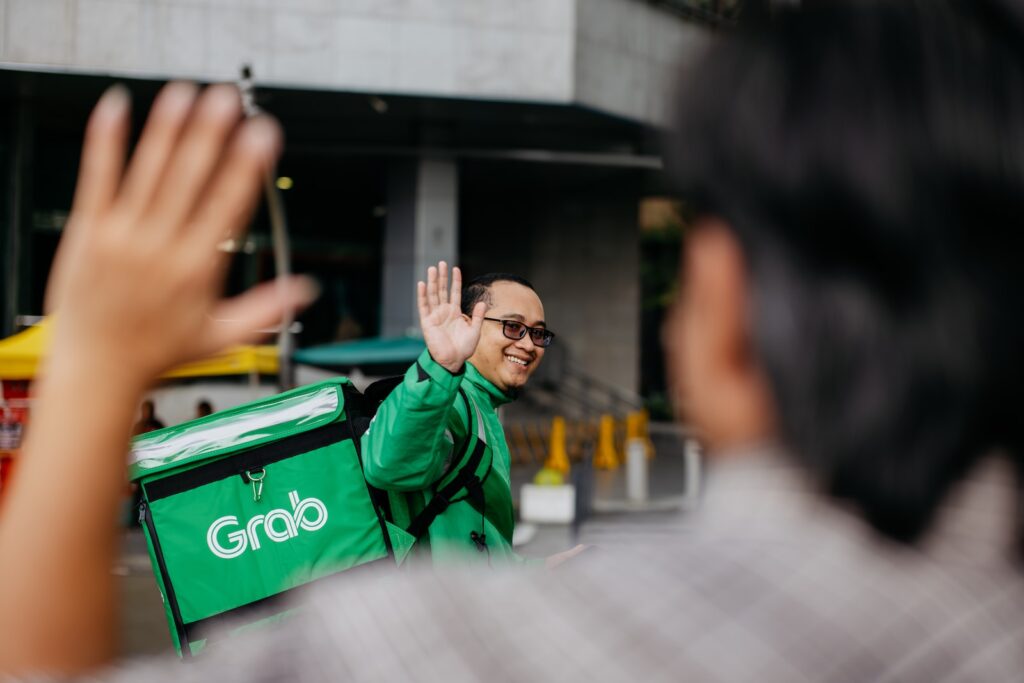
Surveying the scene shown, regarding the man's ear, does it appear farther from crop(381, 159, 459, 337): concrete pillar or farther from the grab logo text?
crop(381, 159, 459, 337): concrete pillar

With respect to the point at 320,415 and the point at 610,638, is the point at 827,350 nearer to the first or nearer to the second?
the point at 610,638

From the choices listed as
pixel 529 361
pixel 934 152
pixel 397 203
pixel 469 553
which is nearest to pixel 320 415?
pixel 469 553

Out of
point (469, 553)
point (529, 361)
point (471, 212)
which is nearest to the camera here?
point (469, 553)

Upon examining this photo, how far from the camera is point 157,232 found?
0.91m

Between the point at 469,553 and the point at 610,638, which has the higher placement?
the point at 610,638

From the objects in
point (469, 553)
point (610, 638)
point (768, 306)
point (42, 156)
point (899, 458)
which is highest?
point (42, 156)

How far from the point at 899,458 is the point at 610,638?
278 mm

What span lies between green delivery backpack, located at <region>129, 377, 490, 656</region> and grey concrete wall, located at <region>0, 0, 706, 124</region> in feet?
60.9

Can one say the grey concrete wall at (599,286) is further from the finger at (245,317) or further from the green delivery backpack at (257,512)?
the finger at (245,317)

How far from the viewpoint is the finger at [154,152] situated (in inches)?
36.2

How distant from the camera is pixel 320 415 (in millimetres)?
2879

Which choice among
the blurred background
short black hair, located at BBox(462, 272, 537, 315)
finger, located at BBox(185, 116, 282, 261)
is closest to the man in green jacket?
short black hair, located at BBox(462, 272, 537, 315)

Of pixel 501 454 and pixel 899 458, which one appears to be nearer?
pixel 899 458

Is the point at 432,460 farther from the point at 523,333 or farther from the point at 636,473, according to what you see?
the point at 636,473
